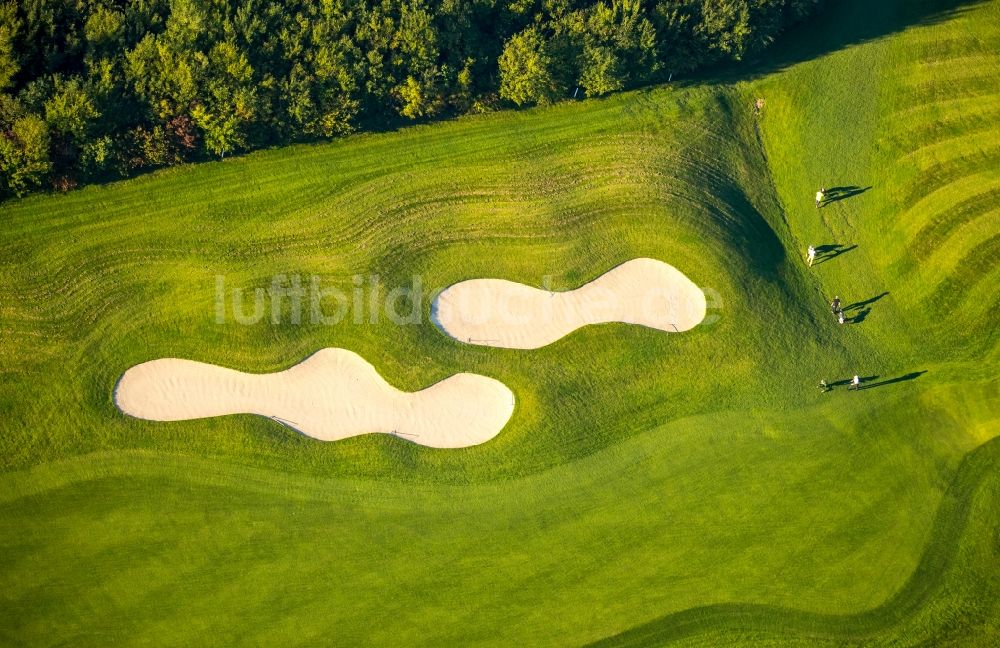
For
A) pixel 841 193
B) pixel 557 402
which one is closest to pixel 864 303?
pixel 841 193

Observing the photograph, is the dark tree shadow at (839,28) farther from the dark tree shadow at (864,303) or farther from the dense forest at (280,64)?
the dark tree shadow at (864,303)

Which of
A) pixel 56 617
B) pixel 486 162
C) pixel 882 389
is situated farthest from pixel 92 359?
pixel 882 389

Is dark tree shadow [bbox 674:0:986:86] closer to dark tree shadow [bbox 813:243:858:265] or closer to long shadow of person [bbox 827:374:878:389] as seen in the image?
dark tree shadow [bbox 813:243:858:265]

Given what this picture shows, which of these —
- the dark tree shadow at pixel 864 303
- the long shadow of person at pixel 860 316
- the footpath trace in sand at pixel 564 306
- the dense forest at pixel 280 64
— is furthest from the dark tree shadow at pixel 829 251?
the dense forest at pixel 280 64

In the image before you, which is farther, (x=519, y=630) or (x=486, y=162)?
(x=486, y=162)

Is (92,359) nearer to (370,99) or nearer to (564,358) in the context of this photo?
(370,99)

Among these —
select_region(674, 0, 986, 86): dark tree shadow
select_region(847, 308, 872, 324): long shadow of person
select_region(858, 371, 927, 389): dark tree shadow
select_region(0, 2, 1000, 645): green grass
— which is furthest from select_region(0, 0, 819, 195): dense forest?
select_region(858, 371, 927, 389): dark tree shadow

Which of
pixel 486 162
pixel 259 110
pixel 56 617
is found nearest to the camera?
pixel 56 617
